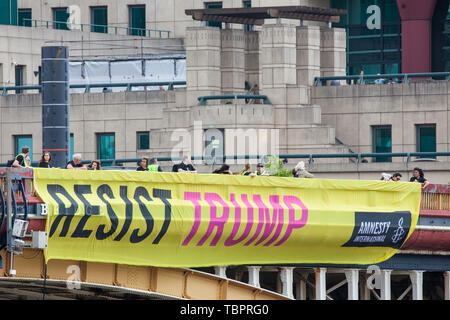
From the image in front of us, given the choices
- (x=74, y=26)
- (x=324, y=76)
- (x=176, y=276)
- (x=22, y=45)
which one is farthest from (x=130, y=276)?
(x=74, y=26)

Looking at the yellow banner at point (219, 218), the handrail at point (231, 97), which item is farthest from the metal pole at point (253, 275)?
the handrail at point (231, 97)

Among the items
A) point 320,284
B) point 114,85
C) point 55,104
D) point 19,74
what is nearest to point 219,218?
point 320,284

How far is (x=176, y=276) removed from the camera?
95.6ft

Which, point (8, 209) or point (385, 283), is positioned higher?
point (8, 209)

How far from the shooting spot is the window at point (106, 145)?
1957 inches

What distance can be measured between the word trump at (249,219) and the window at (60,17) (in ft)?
128

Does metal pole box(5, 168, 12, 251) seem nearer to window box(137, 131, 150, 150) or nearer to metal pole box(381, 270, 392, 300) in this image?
metal pole box(381, 270, 392, 300)

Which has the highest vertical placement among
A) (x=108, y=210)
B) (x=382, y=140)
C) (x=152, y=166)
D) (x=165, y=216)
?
(x=382, y=140)

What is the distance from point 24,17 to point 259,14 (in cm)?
2367

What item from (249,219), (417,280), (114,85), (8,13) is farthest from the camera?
(8,13)

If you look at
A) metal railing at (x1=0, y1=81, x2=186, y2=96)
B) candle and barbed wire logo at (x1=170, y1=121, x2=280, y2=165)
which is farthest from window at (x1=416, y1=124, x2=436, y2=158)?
metal railing at (x1=0, y1=81, x2=186, y2=96)

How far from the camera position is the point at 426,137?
47188 mm

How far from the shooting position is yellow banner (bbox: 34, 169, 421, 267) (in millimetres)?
26922

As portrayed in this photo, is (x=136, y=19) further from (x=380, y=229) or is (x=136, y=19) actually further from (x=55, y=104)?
(x=380, y=229)
